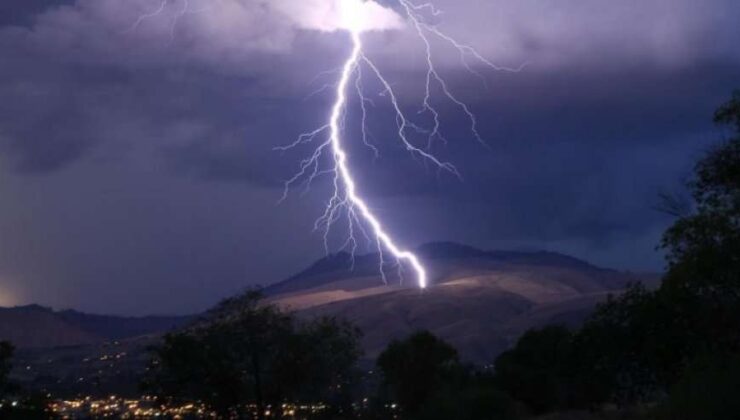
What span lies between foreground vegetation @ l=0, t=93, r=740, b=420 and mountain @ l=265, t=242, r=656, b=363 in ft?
183

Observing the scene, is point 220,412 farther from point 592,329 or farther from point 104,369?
point 104,369

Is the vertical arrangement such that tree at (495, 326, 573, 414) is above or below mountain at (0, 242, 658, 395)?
below

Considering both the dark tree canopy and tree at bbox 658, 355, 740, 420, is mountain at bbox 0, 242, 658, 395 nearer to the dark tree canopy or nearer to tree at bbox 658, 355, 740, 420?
the dark tree canopy

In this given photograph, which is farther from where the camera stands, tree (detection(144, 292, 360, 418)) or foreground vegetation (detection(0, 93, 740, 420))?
tree (detection(144, 292, 360, 418))

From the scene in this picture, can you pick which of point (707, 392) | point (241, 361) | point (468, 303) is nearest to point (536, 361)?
point (241, 361)

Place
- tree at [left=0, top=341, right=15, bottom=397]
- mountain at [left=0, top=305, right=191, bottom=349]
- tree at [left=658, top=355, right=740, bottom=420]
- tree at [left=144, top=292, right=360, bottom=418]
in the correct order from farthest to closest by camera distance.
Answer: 1. mountain at [left=0, top=305, right=191, bottom=349]
2. tree at [left=0, top=341, right=15, bottom=397]
3. tree at [left=144, top=292, right=360, bottom=418]
4. tree at [left=658, top=355, right=740, bottom=420]

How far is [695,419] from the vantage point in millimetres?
17469

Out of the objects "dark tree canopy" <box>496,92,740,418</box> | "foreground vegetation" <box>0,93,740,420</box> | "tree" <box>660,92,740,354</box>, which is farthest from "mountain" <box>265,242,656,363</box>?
"tree" <box>660,92,740,354</box>

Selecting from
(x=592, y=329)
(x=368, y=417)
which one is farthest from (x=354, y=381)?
(x=592, y=329)

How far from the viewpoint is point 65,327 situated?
160 metres

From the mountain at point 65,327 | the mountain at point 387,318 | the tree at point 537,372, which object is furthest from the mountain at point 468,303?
the tree at point 537,372

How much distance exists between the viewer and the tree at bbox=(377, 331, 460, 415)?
A: 41.7 metres

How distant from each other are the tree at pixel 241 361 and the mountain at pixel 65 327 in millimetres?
91560

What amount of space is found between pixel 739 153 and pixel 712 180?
2.73 ft
